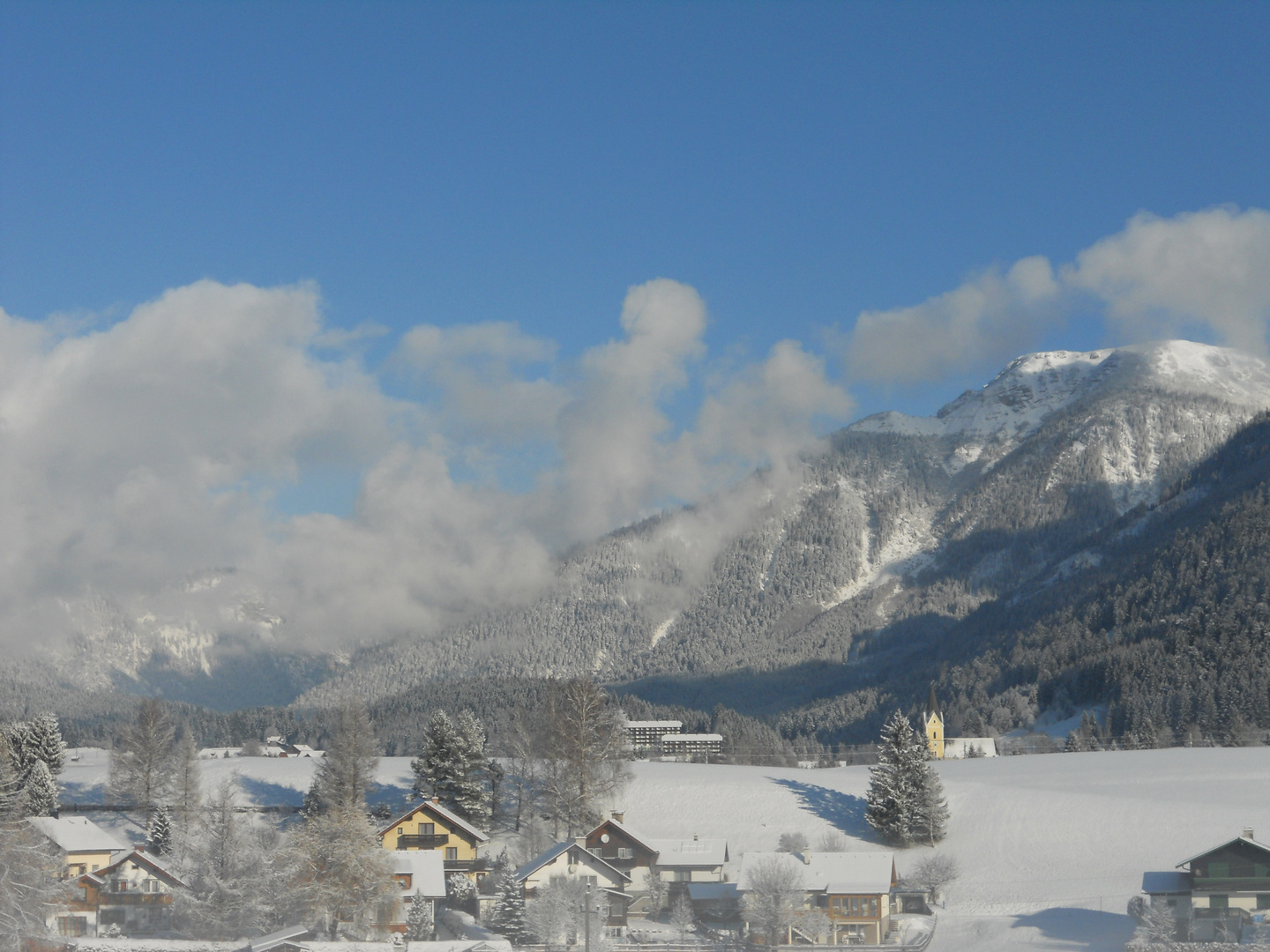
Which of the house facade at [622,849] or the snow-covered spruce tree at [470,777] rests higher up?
the snow-covered spruce tree at [470,777]

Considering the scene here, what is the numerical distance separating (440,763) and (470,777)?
2543mm

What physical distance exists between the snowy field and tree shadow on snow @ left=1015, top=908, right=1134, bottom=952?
0.14 metres

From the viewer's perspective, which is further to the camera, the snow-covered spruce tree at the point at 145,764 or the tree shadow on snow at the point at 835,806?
the snow-covered spruce tree at the point at 145,764

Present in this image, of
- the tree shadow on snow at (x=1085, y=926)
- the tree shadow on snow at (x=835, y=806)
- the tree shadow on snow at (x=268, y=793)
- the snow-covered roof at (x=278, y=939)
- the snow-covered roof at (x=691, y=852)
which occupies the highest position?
the tree shadow on snow at (x=268, y=793)

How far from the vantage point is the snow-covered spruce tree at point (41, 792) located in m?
104

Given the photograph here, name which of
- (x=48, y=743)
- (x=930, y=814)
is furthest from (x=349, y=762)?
(x=930, y=814)

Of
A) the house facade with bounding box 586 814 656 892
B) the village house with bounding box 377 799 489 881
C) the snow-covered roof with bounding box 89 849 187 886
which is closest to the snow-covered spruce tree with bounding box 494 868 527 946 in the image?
the house facade with bounding box 586 814 656 892

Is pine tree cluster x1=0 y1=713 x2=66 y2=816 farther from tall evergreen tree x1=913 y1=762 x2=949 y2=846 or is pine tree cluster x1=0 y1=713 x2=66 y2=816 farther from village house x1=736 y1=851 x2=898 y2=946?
tall evergreen tree x1=913 y1=762 x2=949 y2=846

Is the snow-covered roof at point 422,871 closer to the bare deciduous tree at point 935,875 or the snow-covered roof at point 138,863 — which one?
the snow-covered roof at point 138,863

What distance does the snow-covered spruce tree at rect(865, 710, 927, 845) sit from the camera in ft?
324

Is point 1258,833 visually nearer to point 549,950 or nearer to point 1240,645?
point 549,950

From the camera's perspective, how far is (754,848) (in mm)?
98500

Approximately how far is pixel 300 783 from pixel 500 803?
21.2 meters

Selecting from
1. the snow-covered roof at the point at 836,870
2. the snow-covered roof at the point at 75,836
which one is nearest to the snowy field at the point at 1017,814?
the snow-covered roof at the point at 836,870
